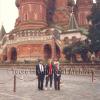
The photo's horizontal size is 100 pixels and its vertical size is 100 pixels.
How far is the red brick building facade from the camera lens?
1769 inches

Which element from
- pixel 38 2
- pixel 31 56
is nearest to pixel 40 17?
pixel 38 2

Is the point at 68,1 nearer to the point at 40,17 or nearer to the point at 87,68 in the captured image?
the point at 40,17

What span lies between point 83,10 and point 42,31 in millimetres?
13773

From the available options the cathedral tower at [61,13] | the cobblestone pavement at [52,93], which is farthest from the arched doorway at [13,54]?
the cobblestone pavement at [52,93]

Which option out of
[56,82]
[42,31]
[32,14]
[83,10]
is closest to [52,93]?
[56,82]

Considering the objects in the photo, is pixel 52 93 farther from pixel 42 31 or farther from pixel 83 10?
pixel 83 10

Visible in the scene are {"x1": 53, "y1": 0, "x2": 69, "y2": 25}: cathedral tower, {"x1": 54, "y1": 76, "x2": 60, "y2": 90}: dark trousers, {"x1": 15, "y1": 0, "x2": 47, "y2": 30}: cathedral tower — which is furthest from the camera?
{"x1": 53, "y1": 0, "x2": 69, "y2": 25}: cathedral tower

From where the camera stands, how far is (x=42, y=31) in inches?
1802

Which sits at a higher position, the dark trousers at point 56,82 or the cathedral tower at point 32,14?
the cathedral tower at point 32,14

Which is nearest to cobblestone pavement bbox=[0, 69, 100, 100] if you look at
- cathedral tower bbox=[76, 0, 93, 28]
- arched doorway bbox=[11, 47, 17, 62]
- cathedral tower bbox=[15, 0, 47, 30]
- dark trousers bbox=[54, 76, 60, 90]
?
dark trousers bbox=[54, 76, 60, 90]

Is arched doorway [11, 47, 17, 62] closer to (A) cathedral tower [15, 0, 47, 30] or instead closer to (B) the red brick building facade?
(B) the red brick building facade

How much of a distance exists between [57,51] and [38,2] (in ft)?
34.7

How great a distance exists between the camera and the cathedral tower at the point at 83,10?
181 ft

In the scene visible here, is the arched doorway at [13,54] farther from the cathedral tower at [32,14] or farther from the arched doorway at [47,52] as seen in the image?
the arched doorway at [47,52]
